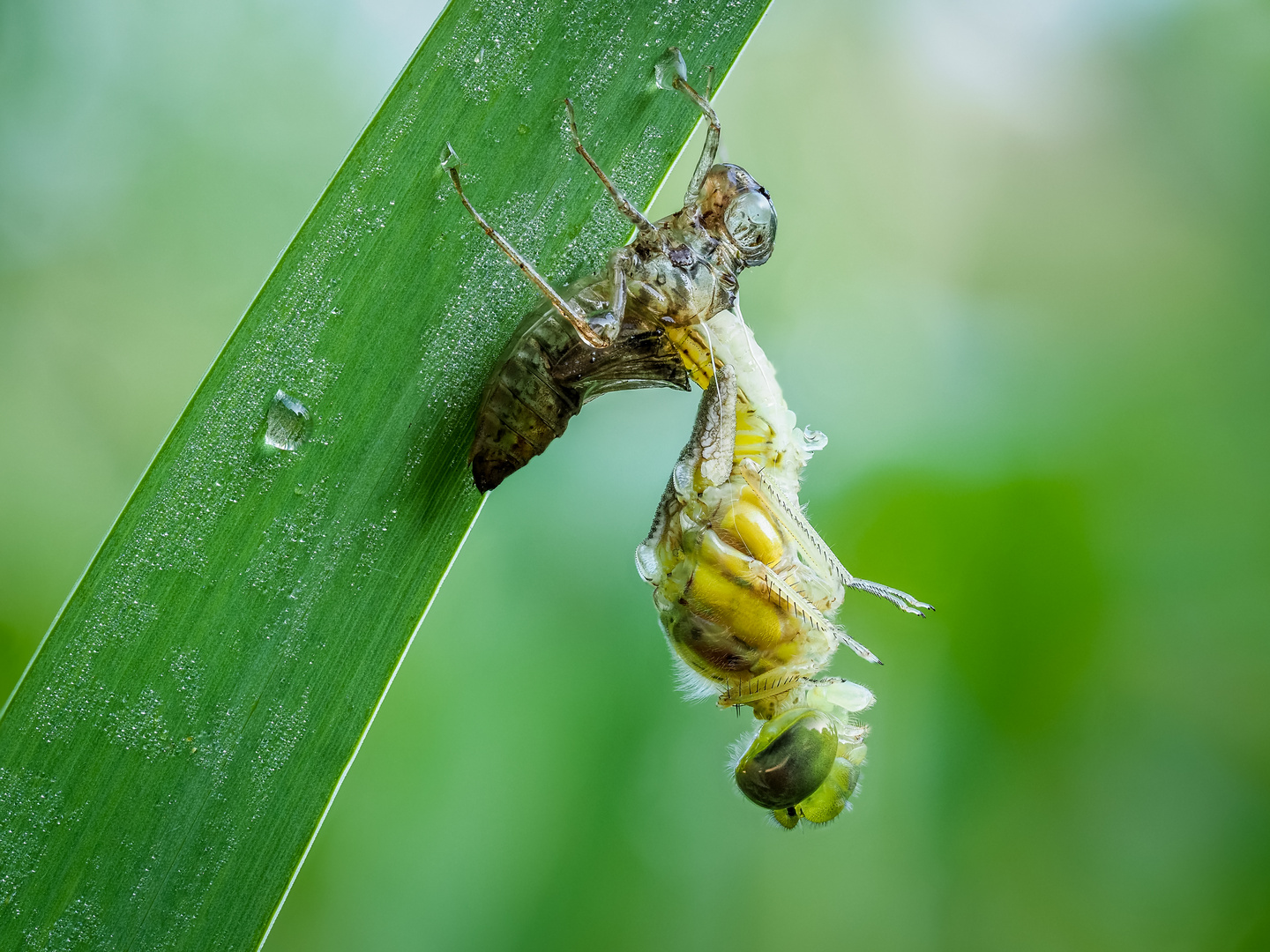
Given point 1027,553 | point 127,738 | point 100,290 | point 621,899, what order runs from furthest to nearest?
point 1027,553, point 621,899, point 100,290, point 127,738

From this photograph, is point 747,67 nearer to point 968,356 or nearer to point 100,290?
point 968,356

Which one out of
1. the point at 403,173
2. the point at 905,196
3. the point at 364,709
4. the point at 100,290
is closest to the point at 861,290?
the point at 905,196

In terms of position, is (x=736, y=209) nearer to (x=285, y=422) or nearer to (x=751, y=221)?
(x=751, y=221)

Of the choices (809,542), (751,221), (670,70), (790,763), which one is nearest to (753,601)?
(809,542)

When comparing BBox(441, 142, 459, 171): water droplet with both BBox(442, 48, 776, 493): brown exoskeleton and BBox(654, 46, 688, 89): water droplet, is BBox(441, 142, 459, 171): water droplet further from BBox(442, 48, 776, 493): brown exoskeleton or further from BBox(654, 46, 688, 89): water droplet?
BBox(654, 46, 688, 89): water droplet

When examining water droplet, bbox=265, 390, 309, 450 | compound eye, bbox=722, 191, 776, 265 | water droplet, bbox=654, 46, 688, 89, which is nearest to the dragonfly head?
compound eye, bbox=722, 191, 776, 265

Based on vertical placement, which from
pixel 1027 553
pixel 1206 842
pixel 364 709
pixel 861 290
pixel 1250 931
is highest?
pixel 861 290
